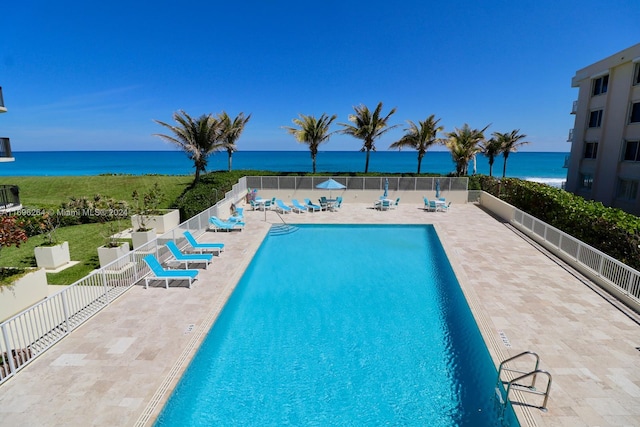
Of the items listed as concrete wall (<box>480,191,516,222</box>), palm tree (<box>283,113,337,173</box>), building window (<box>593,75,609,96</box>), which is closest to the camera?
concrete wall (<box>480,191,516,222</box>)

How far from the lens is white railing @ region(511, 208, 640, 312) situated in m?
8.78

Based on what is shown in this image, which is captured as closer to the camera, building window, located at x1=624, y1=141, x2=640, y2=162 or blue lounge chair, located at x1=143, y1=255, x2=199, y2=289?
blue lounge chair, located at x1=143, y1=255, x2=199, y2=289

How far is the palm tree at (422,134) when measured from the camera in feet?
87.6

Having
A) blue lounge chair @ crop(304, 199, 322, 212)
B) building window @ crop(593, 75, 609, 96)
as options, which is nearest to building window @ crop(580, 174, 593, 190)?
building window @ crop(593, 75, 609, 96)

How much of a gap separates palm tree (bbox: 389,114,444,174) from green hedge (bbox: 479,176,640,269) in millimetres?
8805

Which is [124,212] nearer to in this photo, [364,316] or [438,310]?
[364,316]

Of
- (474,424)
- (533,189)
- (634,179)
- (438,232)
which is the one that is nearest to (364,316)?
(474,424)

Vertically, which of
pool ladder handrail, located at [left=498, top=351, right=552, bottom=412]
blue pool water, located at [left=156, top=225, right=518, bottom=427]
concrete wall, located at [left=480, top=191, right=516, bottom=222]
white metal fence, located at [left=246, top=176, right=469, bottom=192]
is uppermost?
white metal fence, located at [left=246, top=176, right=469, bottom=192]

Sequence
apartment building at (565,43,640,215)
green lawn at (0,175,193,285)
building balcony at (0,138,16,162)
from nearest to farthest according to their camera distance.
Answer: building balcony at (0,138,16,162) → green lawn at (0,175,193,285) → apartment building at (565,43,640,215)

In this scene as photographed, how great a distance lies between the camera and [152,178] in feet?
110

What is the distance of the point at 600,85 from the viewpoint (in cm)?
2348

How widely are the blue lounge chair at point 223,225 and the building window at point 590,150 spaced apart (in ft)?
79.6

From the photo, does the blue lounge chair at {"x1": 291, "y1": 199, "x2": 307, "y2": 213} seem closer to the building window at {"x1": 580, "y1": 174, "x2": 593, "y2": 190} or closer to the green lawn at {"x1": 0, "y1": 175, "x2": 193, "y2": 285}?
the green lawn at {"x1": 0, "y1": 175, "x2": 193, "y2": 285}

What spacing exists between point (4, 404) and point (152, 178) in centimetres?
3089
